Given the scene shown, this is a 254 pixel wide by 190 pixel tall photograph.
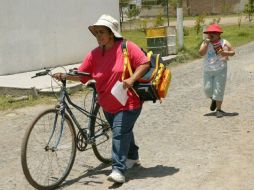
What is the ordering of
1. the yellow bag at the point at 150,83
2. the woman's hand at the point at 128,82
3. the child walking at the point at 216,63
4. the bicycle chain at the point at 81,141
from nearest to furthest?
the woman's hand at the point at 128,82 → the yellow bag at the point at 150,83 → the bicycle chain at the point at 81,141 → the child walking at the point at 216,63

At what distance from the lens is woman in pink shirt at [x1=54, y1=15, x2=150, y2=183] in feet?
16.4

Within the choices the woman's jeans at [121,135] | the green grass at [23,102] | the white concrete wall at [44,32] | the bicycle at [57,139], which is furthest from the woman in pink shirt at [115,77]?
the white concrete wall at [44,32]

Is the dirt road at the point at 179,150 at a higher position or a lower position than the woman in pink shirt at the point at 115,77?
lower

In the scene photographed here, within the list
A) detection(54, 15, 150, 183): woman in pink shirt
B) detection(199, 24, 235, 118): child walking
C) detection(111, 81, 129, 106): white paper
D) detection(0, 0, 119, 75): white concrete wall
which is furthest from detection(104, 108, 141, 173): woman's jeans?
detection(0, 0, 119, 75): white concrete wall

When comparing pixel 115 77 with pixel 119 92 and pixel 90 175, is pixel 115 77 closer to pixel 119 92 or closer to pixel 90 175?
pixel 119 92

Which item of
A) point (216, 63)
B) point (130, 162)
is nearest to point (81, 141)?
point (130, 162)

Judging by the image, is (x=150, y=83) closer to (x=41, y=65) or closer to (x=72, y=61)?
(x=41, y=65)

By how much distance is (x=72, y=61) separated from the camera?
14.9 metres

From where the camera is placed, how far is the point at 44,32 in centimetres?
1378

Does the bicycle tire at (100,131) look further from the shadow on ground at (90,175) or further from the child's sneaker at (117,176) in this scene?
the child's sneaker at (117,176)

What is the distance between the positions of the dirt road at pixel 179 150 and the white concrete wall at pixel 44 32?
4.07 meters

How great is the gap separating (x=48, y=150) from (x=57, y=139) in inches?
5.8

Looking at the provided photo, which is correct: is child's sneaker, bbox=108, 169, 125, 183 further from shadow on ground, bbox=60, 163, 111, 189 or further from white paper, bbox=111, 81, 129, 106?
white paper, bbox=111, 81, 129, 106

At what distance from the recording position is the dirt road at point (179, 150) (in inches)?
206
